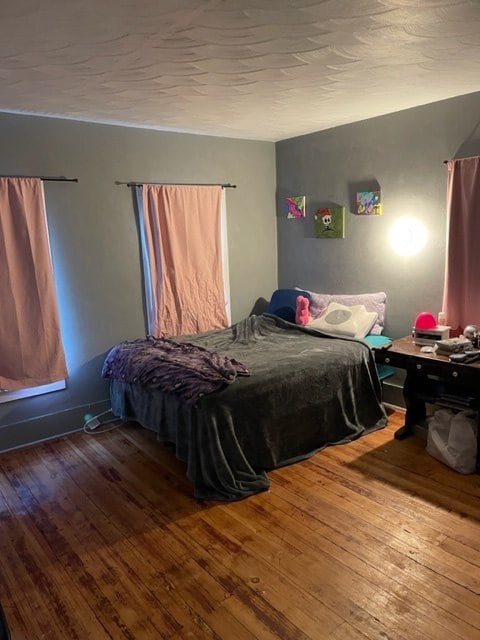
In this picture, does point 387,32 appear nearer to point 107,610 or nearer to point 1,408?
point 107,610

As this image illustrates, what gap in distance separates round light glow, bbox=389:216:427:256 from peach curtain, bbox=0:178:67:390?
262 cm

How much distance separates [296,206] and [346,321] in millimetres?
1332

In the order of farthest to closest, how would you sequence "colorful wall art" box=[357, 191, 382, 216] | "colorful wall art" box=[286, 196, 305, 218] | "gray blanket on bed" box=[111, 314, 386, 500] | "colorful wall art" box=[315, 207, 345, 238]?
"colorful wall art" box=[286, 196, 305, 218] → "colorful wall art" box=[315, 207, 345, 238] → "colorful wall art" box=[357, 191, 382, 216] → "gray blanket on bed" box=[111, 314, 386, 500]

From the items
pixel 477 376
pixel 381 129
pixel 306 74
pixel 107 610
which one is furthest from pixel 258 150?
pixel 107 610

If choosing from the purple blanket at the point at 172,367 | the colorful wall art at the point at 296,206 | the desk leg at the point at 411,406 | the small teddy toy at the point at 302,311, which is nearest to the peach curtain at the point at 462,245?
the desk leg at the point at 411,406

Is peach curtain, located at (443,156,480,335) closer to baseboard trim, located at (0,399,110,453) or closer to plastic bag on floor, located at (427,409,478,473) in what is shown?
plastic bag on floor, located at (427,409,478,473)

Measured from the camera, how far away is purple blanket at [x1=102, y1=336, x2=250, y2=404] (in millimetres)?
2711

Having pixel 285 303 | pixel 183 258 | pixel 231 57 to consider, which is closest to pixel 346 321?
pixel 285 303

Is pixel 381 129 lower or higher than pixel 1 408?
higher

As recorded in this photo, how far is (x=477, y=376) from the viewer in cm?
267

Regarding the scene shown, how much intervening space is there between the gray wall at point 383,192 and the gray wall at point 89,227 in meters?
0.89

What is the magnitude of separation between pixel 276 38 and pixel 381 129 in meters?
1.92

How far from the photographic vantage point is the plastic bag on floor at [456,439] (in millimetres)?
2770

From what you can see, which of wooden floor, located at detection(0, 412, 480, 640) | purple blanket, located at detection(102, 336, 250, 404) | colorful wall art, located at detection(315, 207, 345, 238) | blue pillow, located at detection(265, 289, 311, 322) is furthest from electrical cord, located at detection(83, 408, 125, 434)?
colorful wall art, located at detection(315, 207, 345, 238)
